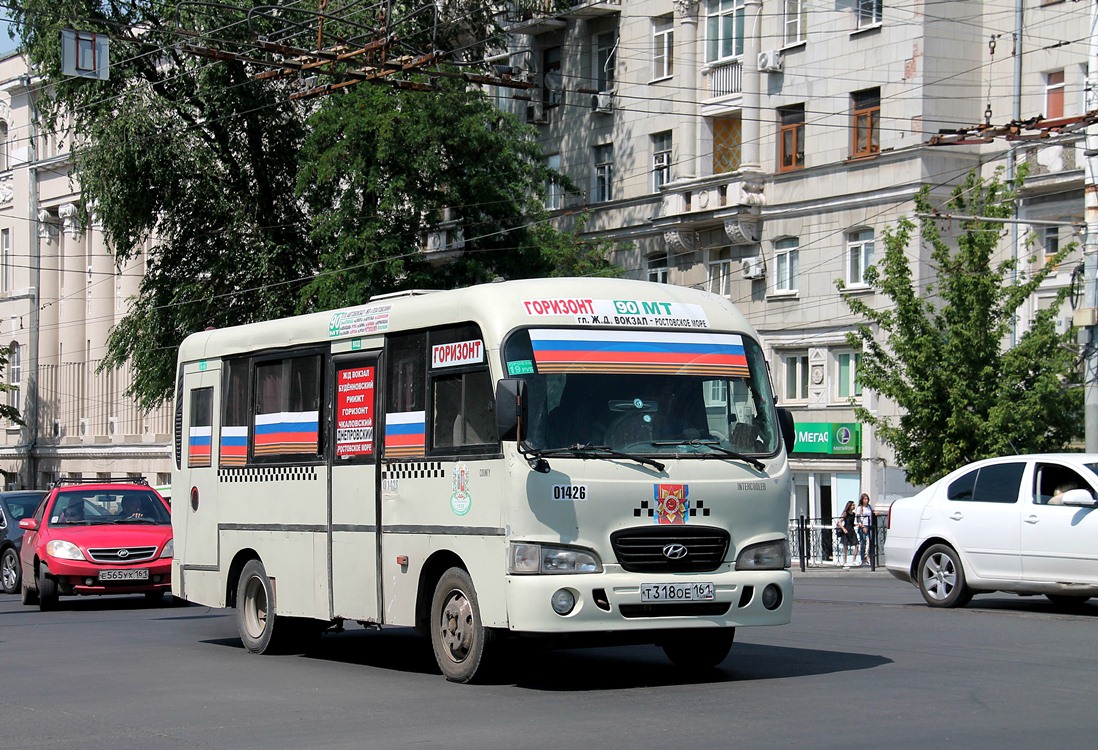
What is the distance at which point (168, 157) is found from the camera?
125 ft

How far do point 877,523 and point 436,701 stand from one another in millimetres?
26805

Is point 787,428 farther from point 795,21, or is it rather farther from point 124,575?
point 795,21

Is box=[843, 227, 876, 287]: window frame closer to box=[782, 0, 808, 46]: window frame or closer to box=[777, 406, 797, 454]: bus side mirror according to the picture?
box=[782, 0, 808, 46]: window frame

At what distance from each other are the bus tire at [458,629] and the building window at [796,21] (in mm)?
31937

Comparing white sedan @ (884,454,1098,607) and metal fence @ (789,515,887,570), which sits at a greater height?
white sedan @ (884,454,1098,607)

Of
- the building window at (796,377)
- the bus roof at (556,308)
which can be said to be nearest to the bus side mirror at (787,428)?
the bus roof at (556,308)

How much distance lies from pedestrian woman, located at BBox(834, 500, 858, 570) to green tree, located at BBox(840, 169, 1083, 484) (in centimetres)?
220

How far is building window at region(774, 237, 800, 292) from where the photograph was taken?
4262cm

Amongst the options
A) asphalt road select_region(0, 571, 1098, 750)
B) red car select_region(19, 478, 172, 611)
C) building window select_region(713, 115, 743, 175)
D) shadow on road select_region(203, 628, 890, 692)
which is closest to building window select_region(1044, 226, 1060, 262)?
building window select_region(713, 115, 743, 175)

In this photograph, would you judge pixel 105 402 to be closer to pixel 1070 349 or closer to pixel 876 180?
pixel 876 180

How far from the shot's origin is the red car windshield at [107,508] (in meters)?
23.1

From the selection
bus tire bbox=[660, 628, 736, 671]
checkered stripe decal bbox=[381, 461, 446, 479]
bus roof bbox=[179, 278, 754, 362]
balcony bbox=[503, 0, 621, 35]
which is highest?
balcony bbox=[503, 0, 621, 35]

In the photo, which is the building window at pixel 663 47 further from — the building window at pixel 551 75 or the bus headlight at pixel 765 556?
the bus headlight at pixel 765 556

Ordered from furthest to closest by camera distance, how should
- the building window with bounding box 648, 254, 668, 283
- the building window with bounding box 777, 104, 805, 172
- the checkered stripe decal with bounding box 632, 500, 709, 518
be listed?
the building window with bounding box 648, 254, 668, 283, the building window with bounding box 777, 104, 805, 172, the checkered stripe decal with bounding box 632, 500, 709, 518
